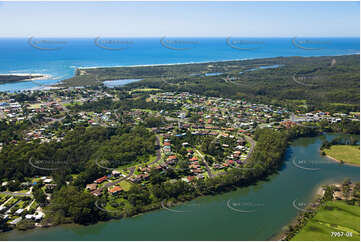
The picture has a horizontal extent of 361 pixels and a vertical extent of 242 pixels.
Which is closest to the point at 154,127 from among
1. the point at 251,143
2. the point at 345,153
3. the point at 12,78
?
the point at 251,143

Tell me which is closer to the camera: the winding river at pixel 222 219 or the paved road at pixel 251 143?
the winding river at pixel 222 219

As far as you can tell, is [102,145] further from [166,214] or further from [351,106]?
[351,106]

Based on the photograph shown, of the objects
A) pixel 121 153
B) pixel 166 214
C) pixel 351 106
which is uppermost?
pixel 351 106

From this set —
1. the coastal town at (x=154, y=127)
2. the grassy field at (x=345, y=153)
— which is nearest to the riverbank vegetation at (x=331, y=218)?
the grassy field at (x=345, y=153)

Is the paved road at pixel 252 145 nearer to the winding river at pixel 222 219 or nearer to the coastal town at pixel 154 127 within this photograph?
the coastal town at pixel 154 127

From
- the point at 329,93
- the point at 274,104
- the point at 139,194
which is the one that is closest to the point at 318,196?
the point at 139,194

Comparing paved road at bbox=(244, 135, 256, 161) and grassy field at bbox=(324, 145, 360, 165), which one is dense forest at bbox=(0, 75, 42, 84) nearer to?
paved road at bbox=(244, 135, 256, 161)
